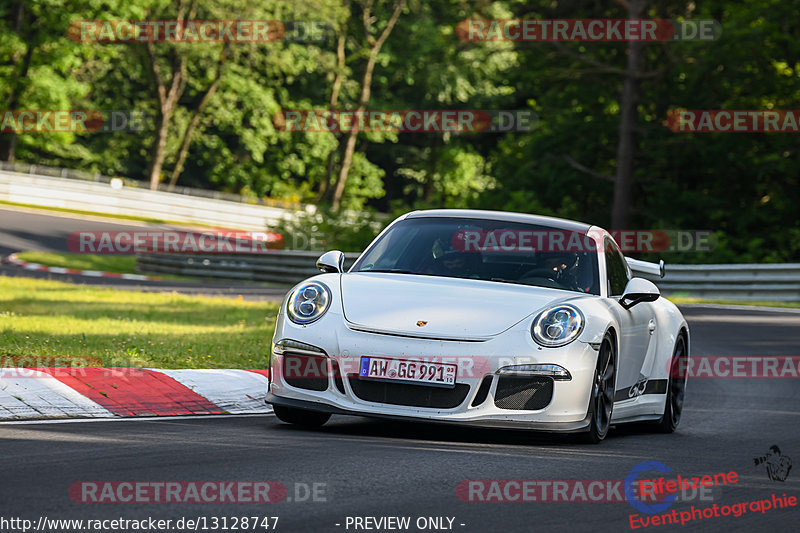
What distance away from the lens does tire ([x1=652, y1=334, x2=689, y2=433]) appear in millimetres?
9180

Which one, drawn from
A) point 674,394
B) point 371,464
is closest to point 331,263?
point 371,464

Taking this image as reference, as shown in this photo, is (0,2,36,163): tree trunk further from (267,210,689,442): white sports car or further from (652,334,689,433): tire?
(267,210,689,442): white sports car

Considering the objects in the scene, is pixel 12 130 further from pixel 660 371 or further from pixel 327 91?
pixel 660 371

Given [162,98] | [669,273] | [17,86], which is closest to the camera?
[669,273]

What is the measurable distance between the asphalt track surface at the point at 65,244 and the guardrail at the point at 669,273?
26.1 inches

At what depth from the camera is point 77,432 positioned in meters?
6.89

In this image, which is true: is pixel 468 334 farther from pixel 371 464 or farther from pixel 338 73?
pixel 338 73

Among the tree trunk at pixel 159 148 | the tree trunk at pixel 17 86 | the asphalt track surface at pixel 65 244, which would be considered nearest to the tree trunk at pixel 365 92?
the tree trunk at pixel 159 148

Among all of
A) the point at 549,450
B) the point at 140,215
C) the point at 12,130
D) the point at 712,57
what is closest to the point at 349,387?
the point at 549,450

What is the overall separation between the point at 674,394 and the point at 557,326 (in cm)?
241

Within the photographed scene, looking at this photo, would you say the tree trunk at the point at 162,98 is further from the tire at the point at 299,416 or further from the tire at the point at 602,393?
the tire at the point at 602,393

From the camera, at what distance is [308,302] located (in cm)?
763

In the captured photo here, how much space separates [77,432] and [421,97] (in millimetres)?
58574

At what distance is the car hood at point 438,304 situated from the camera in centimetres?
723
